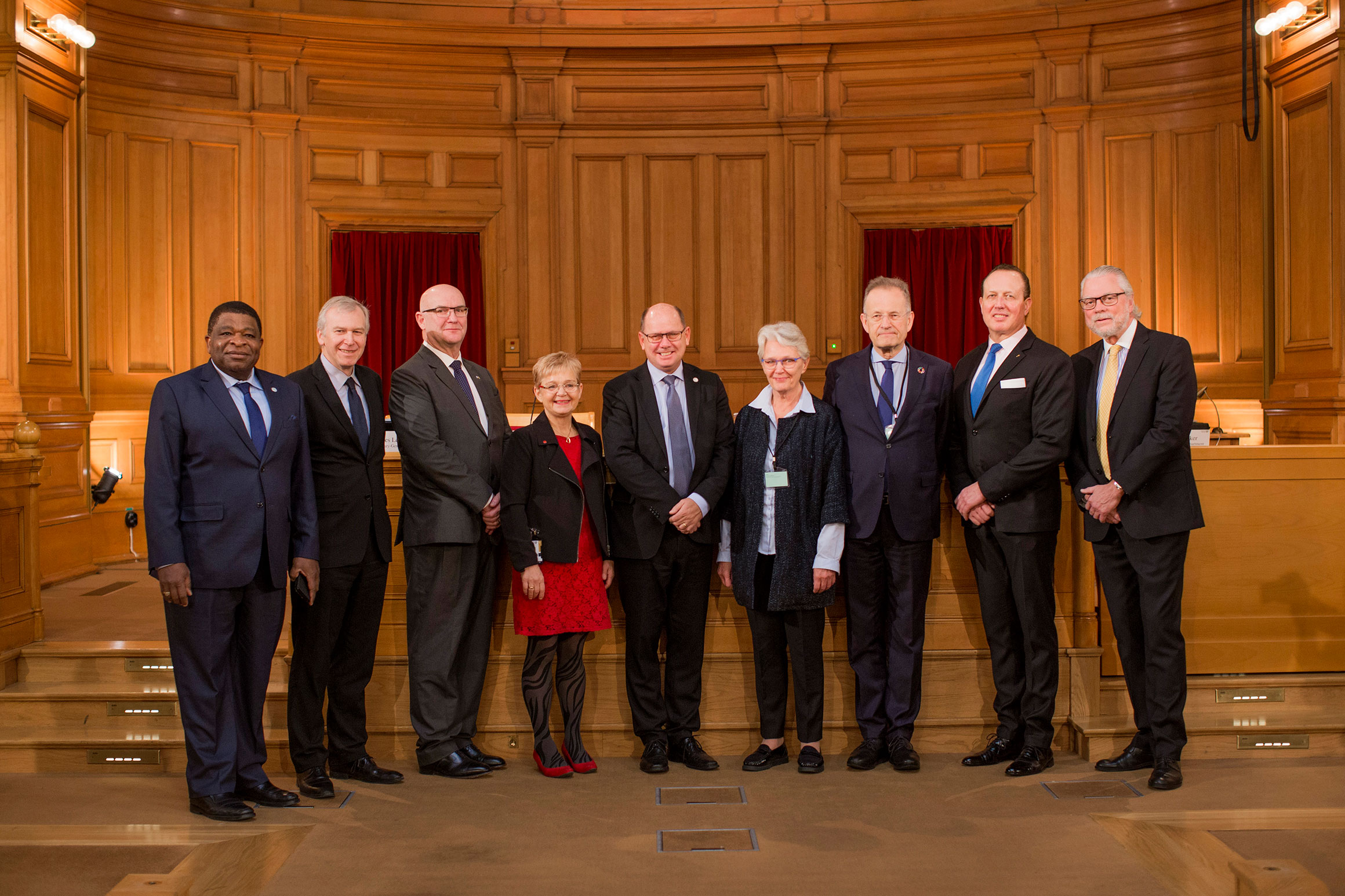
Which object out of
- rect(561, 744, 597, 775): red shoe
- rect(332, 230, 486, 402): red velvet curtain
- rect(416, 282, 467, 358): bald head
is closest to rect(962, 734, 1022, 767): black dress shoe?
rect(561, 744, 597, 775): red shoe

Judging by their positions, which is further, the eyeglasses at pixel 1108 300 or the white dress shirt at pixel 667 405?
the white dress shirt at pixel 667 405

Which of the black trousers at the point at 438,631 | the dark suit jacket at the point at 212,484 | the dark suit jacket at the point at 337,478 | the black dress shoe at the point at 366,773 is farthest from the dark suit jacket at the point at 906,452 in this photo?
the dark suit jacket at the point at 212,484

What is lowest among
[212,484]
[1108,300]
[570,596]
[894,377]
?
[570,596]

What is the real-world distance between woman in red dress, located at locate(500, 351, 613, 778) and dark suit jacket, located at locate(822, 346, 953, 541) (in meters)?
0.89

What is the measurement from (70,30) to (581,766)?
212 inches

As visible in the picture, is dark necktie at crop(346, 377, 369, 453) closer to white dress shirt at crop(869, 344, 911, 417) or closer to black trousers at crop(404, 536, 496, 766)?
black trousers at crop(404, 536, 496, 766)

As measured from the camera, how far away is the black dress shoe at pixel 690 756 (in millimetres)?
3668

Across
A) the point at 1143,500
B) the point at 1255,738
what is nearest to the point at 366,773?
the point at 1143,500

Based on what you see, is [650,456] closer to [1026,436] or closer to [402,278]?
[1026,436]

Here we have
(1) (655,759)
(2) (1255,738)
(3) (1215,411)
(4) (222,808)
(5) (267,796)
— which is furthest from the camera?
(3) (1215,411)

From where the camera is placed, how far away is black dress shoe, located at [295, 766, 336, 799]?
3385 mm

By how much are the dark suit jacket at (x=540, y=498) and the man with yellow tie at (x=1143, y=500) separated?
67.9 inches

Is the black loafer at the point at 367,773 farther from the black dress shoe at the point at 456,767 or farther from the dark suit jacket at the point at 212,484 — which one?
the dark suit jacket at the point at 212,484

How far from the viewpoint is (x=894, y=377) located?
3650 millimetres
